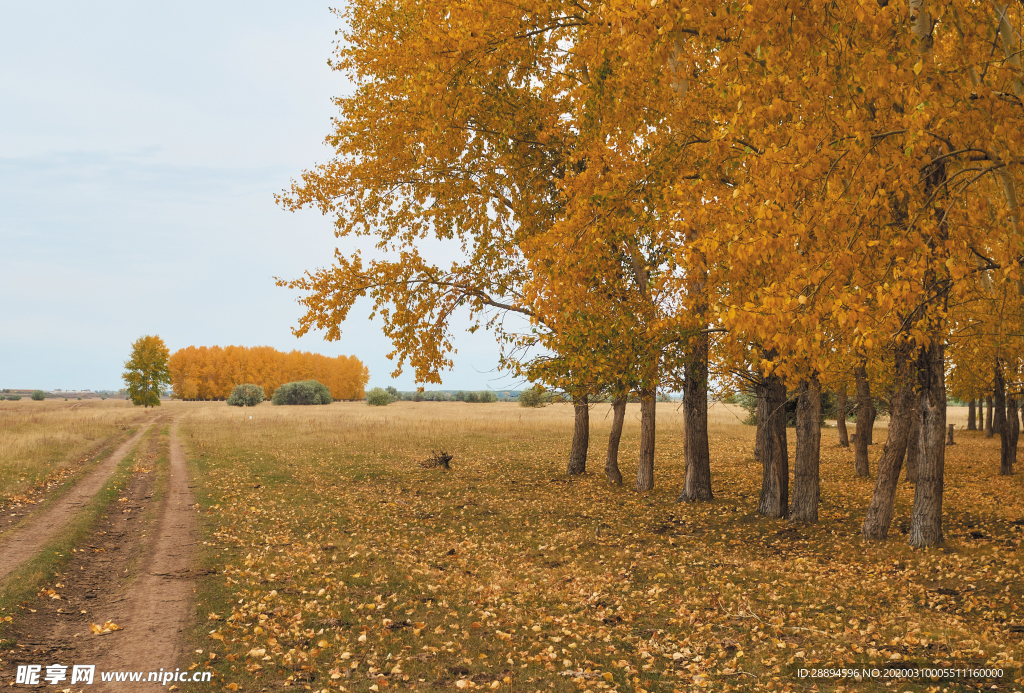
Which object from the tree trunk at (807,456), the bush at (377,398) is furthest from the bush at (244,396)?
the tree trunk at (807,456)

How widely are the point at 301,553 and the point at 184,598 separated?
2.89 meters

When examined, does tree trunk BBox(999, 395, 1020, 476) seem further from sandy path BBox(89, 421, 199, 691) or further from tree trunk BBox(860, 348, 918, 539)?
sandy path BBox(89, 421, 199, 691)

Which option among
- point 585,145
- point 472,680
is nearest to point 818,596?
point 472,680

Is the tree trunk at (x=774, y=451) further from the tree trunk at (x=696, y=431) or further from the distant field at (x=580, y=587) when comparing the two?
the tree trunk at (x=696, y=431)

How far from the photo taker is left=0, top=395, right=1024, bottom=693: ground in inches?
281

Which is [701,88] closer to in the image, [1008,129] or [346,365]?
[1008,129]

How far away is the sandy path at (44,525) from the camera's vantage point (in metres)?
11.1

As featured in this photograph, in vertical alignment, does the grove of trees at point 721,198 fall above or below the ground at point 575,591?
above

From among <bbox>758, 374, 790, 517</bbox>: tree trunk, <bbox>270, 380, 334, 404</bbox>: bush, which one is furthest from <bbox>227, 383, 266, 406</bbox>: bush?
<bbox>758, 374, 790, 517</bbox>: tree trunk

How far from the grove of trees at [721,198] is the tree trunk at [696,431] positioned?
0.07 m

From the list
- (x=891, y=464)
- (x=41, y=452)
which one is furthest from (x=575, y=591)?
(x=41, y=452)

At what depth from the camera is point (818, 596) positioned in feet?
31.9

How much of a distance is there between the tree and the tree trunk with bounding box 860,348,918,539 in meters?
90.2

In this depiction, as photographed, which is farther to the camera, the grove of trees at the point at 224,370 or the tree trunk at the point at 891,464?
the grove of trees at the point at 224,370
